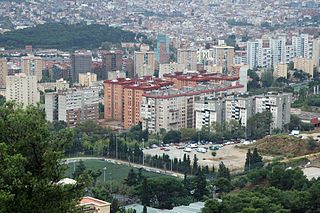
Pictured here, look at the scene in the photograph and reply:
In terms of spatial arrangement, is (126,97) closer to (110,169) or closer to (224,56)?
(110,169)

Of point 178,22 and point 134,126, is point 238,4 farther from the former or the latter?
point 134,126

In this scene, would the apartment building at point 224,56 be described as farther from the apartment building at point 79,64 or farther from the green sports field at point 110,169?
the green sports field at point 110,169

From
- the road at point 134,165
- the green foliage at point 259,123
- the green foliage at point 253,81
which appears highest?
the green foliage at point 253,81

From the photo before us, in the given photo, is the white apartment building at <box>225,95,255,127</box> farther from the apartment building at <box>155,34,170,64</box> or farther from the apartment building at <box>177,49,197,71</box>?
the apartment building at <box>155,34,170,64</box>

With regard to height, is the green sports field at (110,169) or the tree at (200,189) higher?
the tree at (200,189)

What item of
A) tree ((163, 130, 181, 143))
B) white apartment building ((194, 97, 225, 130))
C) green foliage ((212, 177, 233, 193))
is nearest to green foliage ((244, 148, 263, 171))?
green foliage ((212, 177, 233, 193))

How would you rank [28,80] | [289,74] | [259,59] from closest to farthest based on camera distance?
[28,80] → [289,74] → [259,59]

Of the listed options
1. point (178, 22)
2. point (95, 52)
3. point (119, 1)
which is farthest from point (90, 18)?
point (95, 52)

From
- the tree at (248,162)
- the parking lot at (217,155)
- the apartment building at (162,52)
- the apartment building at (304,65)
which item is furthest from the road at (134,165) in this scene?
the apartment building at (162,52)
